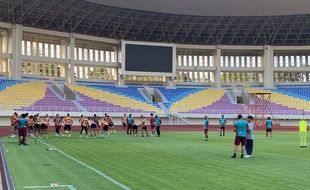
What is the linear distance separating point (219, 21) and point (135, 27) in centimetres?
1258

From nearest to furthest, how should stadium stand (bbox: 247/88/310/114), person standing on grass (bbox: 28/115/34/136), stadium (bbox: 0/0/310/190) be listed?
person standing on grass (bbox: 28/115/34/136), stadium (bbox: 0/0/310/190), stadium stand (bbox: 247/88/310/114)

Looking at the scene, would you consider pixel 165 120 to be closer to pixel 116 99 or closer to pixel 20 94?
pixel 116 99

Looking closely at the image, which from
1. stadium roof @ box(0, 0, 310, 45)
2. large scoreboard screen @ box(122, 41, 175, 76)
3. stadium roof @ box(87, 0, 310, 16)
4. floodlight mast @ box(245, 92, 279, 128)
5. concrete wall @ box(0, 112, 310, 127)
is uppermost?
stadium roof @ box(87, 0, 310, 16)

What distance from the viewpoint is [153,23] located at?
69.2m

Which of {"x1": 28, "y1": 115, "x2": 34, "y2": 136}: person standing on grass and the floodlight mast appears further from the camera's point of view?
the floodlight mast

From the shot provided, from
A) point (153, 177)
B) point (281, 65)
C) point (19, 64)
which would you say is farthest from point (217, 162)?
point (281, 65)

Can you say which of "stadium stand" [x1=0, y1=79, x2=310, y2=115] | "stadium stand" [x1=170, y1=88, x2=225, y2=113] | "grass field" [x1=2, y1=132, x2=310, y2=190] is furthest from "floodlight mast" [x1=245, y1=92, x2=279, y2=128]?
"grass field" [x1=2, y1=132, x2=310, y2=190]

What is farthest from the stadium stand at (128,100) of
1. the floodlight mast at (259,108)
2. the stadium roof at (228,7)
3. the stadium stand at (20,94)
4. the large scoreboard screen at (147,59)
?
the stadium roof at (228,7)

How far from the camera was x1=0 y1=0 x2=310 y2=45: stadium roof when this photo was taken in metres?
58.8

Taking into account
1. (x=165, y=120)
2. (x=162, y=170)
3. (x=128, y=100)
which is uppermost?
(x=128, y=100)

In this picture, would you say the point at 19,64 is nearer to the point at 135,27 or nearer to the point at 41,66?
the point at 41,66

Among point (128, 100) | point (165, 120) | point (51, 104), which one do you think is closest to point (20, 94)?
point (51, 104)

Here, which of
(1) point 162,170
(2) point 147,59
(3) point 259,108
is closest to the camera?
(1) point 162,170

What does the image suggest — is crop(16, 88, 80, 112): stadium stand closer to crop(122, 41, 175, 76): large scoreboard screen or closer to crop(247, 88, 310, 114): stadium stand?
crop(122, 41, 175, 76): large scoreboard screen
